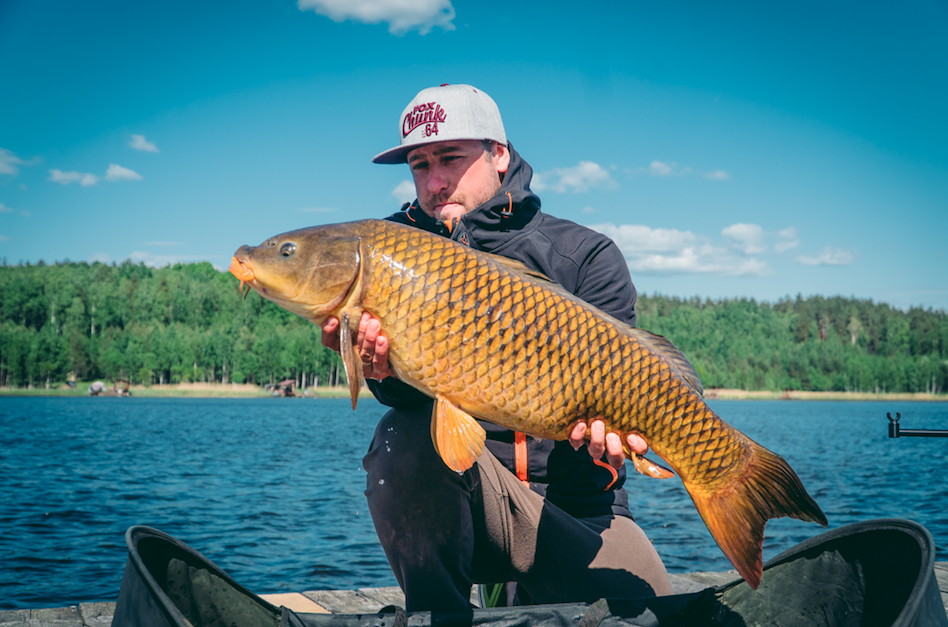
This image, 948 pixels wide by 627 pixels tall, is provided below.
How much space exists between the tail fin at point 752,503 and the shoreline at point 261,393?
190 feet

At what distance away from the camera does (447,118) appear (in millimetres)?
2412

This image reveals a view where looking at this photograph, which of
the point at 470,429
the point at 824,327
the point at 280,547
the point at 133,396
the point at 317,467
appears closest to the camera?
the point at 470,429

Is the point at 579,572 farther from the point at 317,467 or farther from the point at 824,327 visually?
the point at 824,327

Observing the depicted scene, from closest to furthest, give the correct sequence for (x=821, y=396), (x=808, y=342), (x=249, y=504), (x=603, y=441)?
(x=603, y=441) → (x=249, y=504) → (x=821, y=396) → (x=808, y=342)

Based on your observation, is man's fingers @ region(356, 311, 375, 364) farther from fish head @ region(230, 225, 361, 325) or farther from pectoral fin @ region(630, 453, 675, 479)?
pectoral fin @ region(630, 453, 675, 479)

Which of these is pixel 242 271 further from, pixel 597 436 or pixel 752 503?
pixel 752 503

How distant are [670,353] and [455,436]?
0.69m

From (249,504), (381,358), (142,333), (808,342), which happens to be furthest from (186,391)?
(808,342)

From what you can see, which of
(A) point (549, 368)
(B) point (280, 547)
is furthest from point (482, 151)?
(B) point (280, 547)

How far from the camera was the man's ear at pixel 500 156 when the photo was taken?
2584 mm

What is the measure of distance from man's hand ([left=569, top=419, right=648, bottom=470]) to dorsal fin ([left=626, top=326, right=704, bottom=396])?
0.71 ft

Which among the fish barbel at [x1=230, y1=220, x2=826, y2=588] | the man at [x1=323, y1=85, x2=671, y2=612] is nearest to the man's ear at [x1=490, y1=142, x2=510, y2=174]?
the man at [x1=323, y1=85, x2=671, y2=612]

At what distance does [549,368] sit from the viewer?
6.01 ft

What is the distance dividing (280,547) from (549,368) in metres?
7.65
